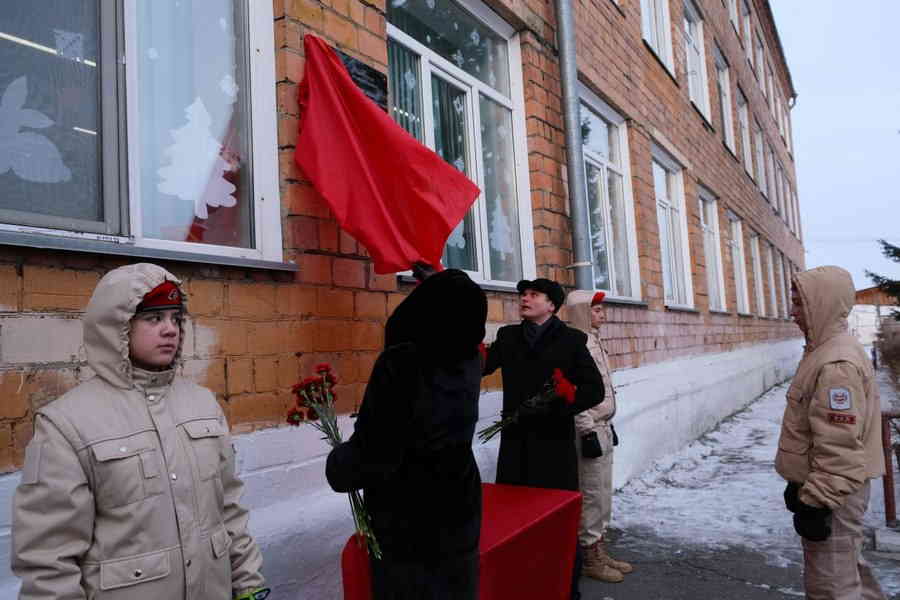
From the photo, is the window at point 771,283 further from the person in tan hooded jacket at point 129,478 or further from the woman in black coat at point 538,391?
the person in tan hooded jacket at point 129,478

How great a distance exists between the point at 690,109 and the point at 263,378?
871 cm

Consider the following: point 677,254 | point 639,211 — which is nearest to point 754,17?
point 677,254

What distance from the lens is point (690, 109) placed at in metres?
9.57

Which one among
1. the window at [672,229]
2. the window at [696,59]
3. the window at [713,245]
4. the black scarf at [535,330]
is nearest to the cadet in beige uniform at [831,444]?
the black scarf at [535,330]

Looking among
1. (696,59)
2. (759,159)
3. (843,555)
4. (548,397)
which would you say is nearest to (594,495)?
(548,397)

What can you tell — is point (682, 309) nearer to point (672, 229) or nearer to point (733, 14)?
point (672, 229)

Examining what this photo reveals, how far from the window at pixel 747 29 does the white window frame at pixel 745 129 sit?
153cm

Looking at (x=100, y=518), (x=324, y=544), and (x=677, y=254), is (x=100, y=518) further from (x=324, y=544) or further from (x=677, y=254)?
(x=677, y=254)

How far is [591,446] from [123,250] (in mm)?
2604

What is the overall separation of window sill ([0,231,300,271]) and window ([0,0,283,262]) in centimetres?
3

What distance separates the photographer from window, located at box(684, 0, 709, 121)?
413 inches

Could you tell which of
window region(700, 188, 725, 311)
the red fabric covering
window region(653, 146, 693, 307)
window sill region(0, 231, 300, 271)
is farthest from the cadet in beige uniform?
window region(700, 188, 725, 311)

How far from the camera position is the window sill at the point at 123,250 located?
6.24 ft

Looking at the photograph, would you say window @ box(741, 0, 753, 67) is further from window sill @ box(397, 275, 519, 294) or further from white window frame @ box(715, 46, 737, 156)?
window sill @ box(397, 275, 519, 294)
